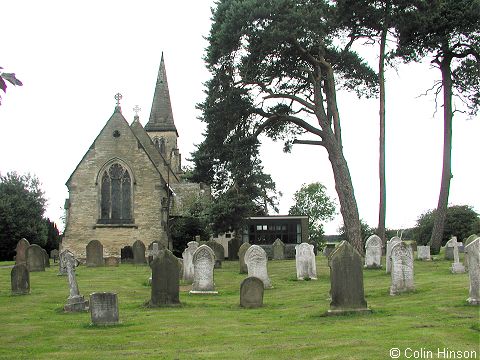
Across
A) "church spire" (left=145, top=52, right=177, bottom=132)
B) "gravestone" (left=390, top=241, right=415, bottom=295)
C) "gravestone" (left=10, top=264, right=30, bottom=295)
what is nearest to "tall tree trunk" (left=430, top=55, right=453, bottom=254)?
"gravestone" (left=390, top=241, right=415, bottom=295)

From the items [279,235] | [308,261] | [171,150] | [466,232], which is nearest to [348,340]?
[308,261]

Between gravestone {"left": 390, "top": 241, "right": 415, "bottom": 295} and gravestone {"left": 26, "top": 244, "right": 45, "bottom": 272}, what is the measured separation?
1699 centimetres

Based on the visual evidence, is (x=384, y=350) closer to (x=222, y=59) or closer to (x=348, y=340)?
(x=348, y=340)

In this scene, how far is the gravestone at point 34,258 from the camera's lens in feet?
85.7

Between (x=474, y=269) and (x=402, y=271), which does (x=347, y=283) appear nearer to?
(x=474, y=269)

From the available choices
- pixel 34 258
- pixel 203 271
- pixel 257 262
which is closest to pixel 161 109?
pixel 34 258

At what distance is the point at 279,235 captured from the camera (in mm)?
44125

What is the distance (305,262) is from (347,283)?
8.89 meters

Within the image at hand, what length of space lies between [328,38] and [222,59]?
15.9 ft

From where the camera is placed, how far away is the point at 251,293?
13906 mm

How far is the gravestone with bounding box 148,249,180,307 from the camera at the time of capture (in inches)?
558

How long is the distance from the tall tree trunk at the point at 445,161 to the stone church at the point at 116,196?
54.8 feet

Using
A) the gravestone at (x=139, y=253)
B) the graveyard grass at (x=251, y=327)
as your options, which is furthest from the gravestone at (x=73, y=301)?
the gravestone at (x=139, y=253)

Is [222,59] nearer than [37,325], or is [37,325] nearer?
[37,325]
